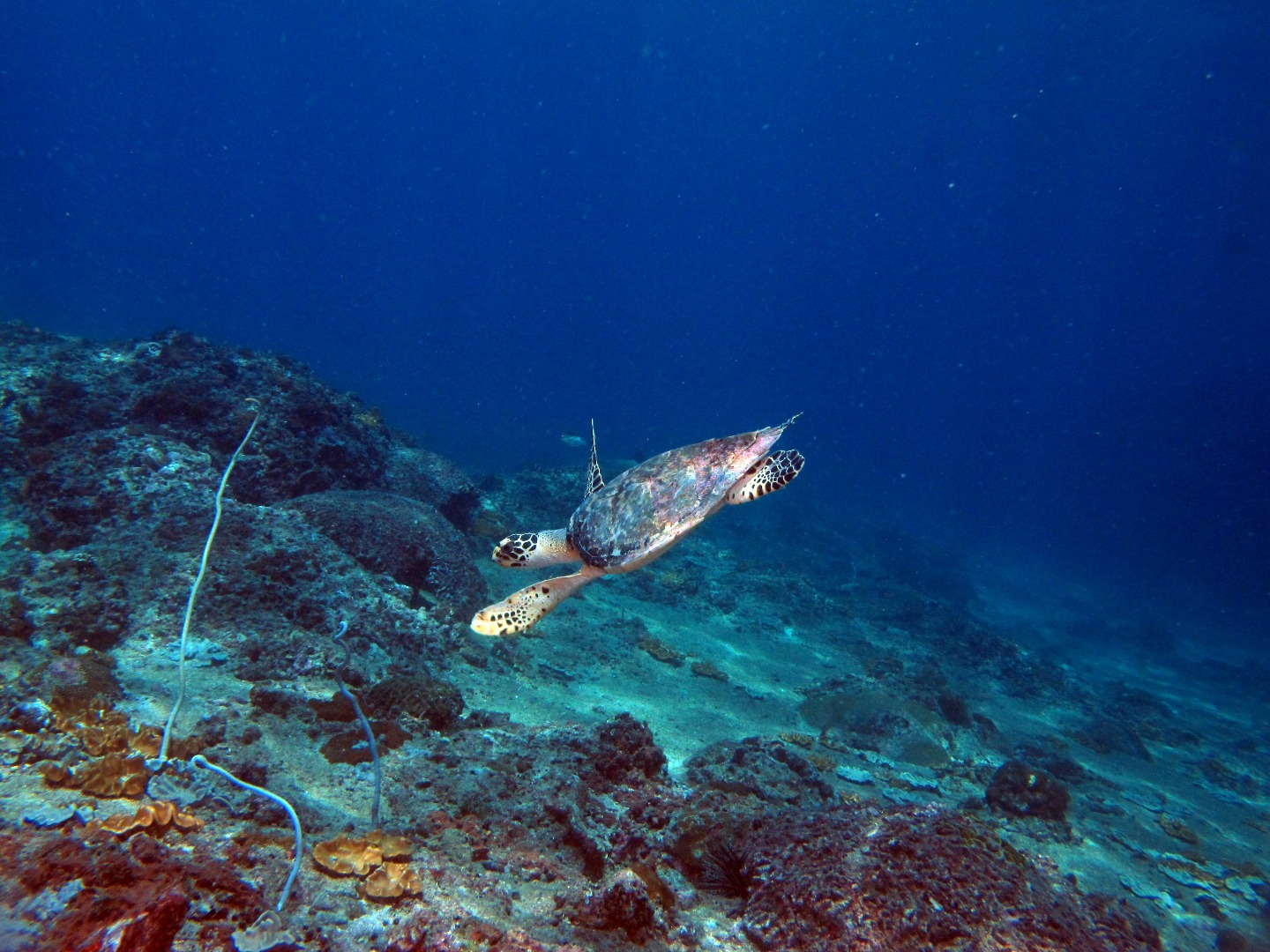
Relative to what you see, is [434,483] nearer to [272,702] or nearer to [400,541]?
[400,541]

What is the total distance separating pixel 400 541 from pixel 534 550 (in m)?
2.45

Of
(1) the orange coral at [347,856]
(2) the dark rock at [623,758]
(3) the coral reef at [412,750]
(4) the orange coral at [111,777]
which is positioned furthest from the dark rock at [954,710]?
(4) the orange coral at [111,777]

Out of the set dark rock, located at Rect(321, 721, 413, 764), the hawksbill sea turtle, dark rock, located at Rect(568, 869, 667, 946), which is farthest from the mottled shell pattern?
dark rock, located at Rect(568, 869, 667, 946)

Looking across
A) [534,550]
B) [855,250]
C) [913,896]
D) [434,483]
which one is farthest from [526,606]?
[855,250]

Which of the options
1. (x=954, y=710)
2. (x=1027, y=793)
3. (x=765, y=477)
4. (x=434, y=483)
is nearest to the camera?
(x=765, y=477)

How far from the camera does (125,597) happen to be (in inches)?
A: 182

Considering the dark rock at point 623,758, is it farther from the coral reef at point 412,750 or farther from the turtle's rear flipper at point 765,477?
the turtle's rear flipper at point 765,477

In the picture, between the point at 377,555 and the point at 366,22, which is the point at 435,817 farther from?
the point at 366,22

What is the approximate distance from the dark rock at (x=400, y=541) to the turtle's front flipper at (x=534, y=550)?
1.88m

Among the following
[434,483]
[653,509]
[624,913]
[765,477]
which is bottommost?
[624,913]

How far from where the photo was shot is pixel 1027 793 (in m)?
→ 6.21

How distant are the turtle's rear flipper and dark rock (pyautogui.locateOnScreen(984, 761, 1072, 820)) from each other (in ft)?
15.7

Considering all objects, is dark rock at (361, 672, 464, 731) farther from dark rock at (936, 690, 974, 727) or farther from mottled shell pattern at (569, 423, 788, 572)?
dark rock at (936, 690, 974, 727)

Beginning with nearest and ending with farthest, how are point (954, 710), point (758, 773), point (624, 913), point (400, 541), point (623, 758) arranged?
1. point (624, 913)
2. point (623, 758)
3. point (758, 773)
4. point (400, 541)
5. point (954, 710)
